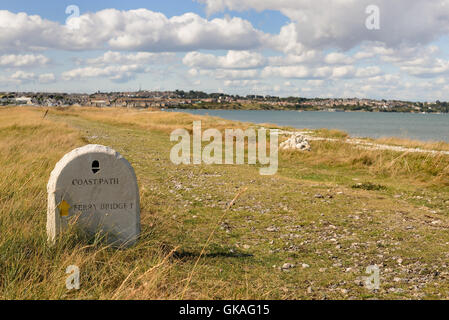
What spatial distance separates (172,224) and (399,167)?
12.9m

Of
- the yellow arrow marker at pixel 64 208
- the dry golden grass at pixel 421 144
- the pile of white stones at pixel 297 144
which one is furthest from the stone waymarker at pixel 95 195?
the dry golden grass at pixel 421 144

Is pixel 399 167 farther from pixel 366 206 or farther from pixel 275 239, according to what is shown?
pixel 275 239

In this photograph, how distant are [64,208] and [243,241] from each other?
360cm

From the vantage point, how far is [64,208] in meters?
6.61

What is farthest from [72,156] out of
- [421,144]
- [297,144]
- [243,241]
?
[421,144]

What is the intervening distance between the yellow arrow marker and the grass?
0.34 m

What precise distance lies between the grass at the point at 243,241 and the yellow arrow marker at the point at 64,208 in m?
0.34

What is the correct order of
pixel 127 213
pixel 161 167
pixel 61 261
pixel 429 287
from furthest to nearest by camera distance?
pixel 161 167 → pixel 127 213 → pixel 429 287 → pixel 61 261

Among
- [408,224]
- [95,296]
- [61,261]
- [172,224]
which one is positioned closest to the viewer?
[95,296]

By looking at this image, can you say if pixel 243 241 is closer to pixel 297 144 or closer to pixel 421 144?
pixel 297 144

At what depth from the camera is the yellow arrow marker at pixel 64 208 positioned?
6.57 meters

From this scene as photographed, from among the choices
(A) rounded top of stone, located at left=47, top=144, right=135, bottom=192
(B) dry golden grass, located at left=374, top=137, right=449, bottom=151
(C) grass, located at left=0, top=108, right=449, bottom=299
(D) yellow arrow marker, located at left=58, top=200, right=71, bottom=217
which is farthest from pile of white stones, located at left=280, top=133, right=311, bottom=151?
(D) yellow arrow marker, located at left=58, top=200, right=71, bottom=217
